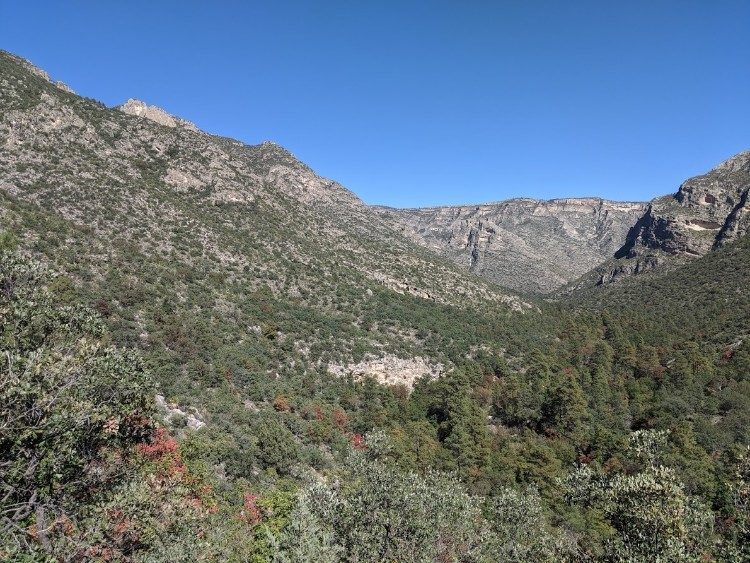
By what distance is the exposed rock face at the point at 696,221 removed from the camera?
124 meters

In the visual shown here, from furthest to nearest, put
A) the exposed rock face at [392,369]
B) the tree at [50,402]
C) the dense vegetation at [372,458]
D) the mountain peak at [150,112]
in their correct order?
the mountain peak at [150,112]
the exposed rock face at [392,369]
the dense vegetation at [372,458]
the tree at [50,402]

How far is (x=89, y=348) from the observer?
12.1 meters

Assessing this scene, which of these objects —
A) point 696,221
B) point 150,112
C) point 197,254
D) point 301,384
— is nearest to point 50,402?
point 301,384

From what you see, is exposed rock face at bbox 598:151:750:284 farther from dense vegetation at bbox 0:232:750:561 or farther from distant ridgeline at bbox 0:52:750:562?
dense vegetation at bbox 0:232:750:561

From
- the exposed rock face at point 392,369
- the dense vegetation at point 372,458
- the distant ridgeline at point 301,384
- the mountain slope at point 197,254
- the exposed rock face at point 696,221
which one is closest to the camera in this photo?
the dense vegetation at point 372,458

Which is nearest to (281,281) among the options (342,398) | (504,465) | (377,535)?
(342,398)

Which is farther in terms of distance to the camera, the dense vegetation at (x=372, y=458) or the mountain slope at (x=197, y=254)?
the mountain slope at (x=197, y=254)

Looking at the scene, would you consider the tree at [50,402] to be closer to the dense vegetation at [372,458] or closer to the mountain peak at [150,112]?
the dense vegetation at [372,458]

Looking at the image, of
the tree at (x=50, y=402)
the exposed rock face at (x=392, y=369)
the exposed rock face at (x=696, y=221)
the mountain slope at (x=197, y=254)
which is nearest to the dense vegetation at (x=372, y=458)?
the tree at (x=50, y=402)

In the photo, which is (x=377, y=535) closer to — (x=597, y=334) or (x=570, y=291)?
(x=597, y=334)

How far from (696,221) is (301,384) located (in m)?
142

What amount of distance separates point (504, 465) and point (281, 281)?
38853 millimetres

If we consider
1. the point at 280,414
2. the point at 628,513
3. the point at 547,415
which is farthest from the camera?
the point at 547,415

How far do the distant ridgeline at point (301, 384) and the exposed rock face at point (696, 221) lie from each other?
1519cm
